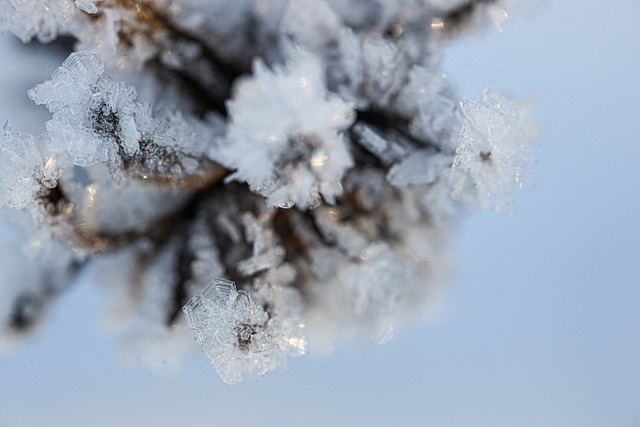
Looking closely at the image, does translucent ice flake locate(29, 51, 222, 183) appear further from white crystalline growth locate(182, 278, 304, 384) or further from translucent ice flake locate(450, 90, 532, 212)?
translucent ice flake locate(450, 90, 532, 212)

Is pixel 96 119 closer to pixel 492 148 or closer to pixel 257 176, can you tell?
pixel 257 176

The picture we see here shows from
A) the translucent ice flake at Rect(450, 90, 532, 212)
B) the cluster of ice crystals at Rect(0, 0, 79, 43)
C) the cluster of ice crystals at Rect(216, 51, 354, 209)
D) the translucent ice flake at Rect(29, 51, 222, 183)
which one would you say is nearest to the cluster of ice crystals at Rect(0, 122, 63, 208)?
the translucent ice flake at Rect(29, 51, 222, 183)

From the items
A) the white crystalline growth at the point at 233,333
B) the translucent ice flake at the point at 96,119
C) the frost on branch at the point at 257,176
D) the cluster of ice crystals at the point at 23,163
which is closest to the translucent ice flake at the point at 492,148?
the frost on branch at the point at 257,176

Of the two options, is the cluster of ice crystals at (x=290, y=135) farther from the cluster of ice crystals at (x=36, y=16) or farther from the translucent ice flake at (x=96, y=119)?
the cluster of ice crystals at (x=36, y=16)

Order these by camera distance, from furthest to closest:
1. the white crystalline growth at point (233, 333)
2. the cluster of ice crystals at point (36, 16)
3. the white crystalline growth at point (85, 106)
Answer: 1. the cluster of ice crystals at point (36, 16)
2. the white crystalline growth at point (233, 333)
3. the white crystalline growth at point (85, 106)

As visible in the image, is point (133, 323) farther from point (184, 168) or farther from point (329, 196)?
point (329, 196)

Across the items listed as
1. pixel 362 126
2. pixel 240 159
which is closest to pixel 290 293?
pixel 240 159
